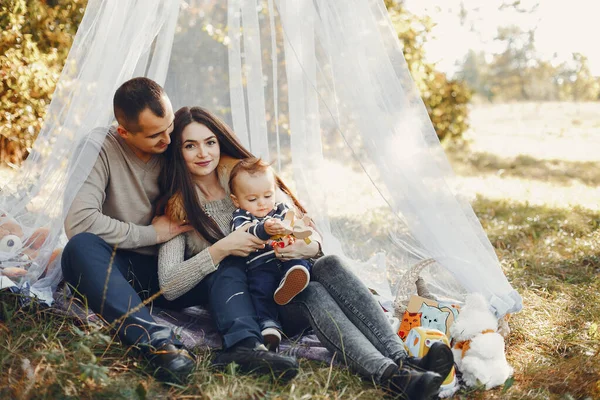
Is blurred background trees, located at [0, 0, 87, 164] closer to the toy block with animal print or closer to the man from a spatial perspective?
the man

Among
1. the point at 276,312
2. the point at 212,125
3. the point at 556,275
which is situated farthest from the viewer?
the point at 556,275

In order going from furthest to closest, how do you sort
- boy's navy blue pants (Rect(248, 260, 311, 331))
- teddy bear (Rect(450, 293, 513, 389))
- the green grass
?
boy's navy blue pants (Rect(248, 260, 311, 331))
teddy bear (Rect(450, 293, 513, 389))
the green grass

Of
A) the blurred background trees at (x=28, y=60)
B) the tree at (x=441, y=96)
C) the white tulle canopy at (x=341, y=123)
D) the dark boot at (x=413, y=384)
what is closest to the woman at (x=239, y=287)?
the dark boot at (x=413, y=384)

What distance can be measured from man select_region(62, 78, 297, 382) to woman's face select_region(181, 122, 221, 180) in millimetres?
98

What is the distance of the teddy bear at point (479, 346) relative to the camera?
235 cm

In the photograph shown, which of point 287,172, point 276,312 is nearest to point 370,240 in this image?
point 287,172

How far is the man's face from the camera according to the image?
8.37ft

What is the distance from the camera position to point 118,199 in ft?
8.71

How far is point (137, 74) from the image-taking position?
115 inches

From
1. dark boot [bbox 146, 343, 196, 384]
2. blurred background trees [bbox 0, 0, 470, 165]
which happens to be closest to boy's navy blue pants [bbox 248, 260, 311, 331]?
dark boot [bbox 146, 343, 196, 384]

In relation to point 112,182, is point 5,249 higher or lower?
lower

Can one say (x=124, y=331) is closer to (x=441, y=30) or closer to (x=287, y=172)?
(x=287, y=172)

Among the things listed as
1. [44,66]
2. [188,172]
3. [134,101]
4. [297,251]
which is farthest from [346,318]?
[44,66]

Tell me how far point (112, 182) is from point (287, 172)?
3.59 ft
